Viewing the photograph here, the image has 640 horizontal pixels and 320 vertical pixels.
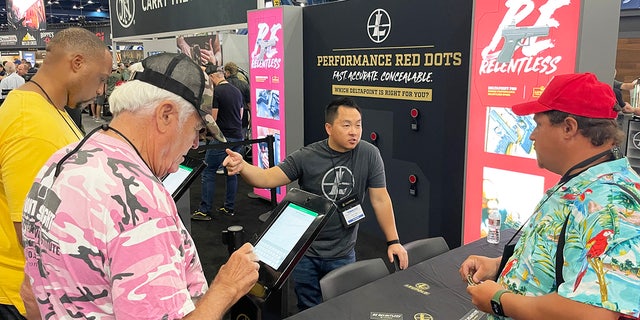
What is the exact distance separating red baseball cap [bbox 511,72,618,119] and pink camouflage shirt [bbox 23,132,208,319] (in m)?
1.12

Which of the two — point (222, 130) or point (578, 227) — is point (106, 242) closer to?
point (578, 227)

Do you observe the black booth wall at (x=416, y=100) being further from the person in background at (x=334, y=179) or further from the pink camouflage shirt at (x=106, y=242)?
the pink camouflage shirt at (x=106, y=242)

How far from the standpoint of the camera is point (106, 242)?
3.01 ft

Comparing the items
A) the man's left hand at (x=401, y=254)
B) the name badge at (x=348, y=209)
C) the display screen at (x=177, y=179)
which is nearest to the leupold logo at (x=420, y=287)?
the man's left hand at (x=401, y=254)

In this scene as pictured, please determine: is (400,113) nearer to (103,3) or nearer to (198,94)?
(198,94)

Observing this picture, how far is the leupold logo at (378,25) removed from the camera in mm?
4434

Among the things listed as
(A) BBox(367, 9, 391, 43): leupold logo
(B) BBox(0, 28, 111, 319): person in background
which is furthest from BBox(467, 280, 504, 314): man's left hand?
(A) BBox(367, 9, 391, 43): leupold logo

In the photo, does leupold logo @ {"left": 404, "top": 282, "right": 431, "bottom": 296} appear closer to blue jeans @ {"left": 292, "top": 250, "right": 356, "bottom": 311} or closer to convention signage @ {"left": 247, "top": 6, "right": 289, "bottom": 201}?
blue jeans @ {"left": 292, "top": 250, "right": 356, "bottom": 311}

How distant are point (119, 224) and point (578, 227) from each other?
1121 mm

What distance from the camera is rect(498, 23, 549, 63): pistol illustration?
314 centimetres

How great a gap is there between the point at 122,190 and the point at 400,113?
374 centimetres

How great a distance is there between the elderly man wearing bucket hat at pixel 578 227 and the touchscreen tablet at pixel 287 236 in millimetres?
642

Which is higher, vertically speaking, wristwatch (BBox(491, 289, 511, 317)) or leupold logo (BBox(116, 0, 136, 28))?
leupold logo (BBox(116, 0, 136, 28))

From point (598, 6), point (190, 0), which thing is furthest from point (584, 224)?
point (190, 0)
